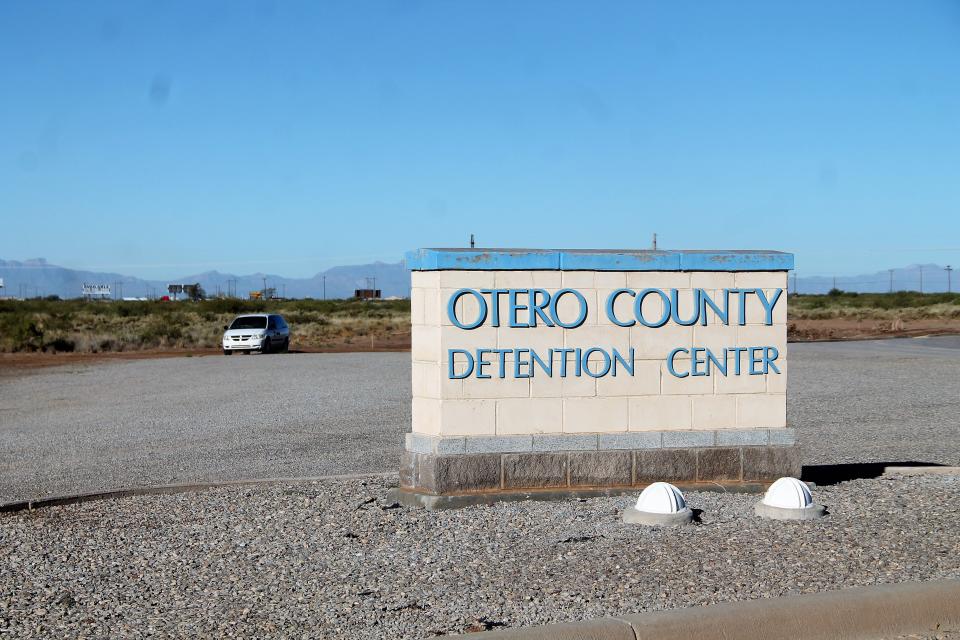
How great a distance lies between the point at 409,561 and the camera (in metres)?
7.24

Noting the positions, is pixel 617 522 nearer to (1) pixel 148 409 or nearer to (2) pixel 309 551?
(2) pixel 309 551

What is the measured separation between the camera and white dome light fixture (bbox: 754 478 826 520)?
8250mm

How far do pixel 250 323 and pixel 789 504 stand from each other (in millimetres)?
32761

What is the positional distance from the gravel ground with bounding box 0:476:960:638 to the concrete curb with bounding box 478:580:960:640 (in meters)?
0.34

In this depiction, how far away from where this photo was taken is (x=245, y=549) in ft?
25.0

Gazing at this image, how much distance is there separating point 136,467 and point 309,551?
572 cm

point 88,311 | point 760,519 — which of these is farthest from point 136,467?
point 88,311

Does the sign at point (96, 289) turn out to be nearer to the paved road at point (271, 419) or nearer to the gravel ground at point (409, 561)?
the paved road at point (271, 419)

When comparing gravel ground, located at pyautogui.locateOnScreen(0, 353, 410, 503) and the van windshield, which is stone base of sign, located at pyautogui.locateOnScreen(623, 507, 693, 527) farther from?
the van windshield

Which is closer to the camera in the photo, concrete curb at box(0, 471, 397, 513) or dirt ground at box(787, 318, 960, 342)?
concrete curb at box(0, 471, 397, 513)

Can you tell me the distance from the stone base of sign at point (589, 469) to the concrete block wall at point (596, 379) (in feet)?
0.70

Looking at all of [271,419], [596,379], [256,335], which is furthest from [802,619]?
[256,335]

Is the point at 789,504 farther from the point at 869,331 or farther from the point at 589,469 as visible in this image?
the point at 869,331

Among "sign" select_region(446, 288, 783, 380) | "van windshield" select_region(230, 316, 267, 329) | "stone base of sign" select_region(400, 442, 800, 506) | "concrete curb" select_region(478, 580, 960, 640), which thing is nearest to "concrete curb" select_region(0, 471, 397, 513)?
"stone base of sign" select_region(400, 442, 800, 506)
